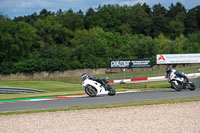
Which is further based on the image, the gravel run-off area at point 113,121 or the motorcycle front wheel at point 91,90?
the motorcycle front wheel at point 91,90

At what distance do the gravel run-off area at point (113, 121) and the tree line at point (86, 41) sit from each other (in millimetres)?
51524

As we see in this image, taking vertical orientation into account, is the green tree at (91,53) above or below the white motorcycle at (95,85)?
above

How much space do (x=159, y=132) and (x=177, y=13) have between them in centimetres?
10838

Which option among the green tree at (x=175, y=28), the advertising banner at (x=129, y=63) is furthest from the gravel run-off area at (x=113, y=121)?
the green tree at (x=175, y=28)

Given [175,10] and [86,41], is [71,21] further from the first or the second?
[175,10]

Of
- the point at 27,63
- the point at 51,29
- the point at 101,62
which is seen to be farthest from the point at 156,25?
the point at 27,63

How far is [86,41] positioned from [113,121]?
204 feet

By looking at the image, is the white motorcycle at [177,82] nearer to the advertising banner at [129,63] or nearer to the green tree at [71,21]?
the advertising banner at [129,63]

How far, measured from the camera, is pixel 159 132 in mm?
8211

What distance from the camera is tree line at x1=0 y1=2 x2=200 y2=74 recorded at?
6475 cm

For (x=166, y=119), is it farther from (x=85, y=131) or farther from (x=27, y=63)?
(x=27, y=63)

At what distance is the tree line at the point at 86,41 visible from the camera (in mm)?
64750

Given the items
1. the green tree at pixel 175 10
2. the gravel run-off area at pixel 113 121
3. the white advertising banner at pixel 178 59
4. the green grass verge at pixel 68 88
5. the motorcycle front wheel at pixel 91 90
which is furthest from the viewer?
the green tree at pixel 175 10

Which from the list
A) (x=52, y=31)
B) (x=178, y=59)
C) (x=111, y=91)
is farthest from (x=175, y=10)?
(x=111, y=91)
